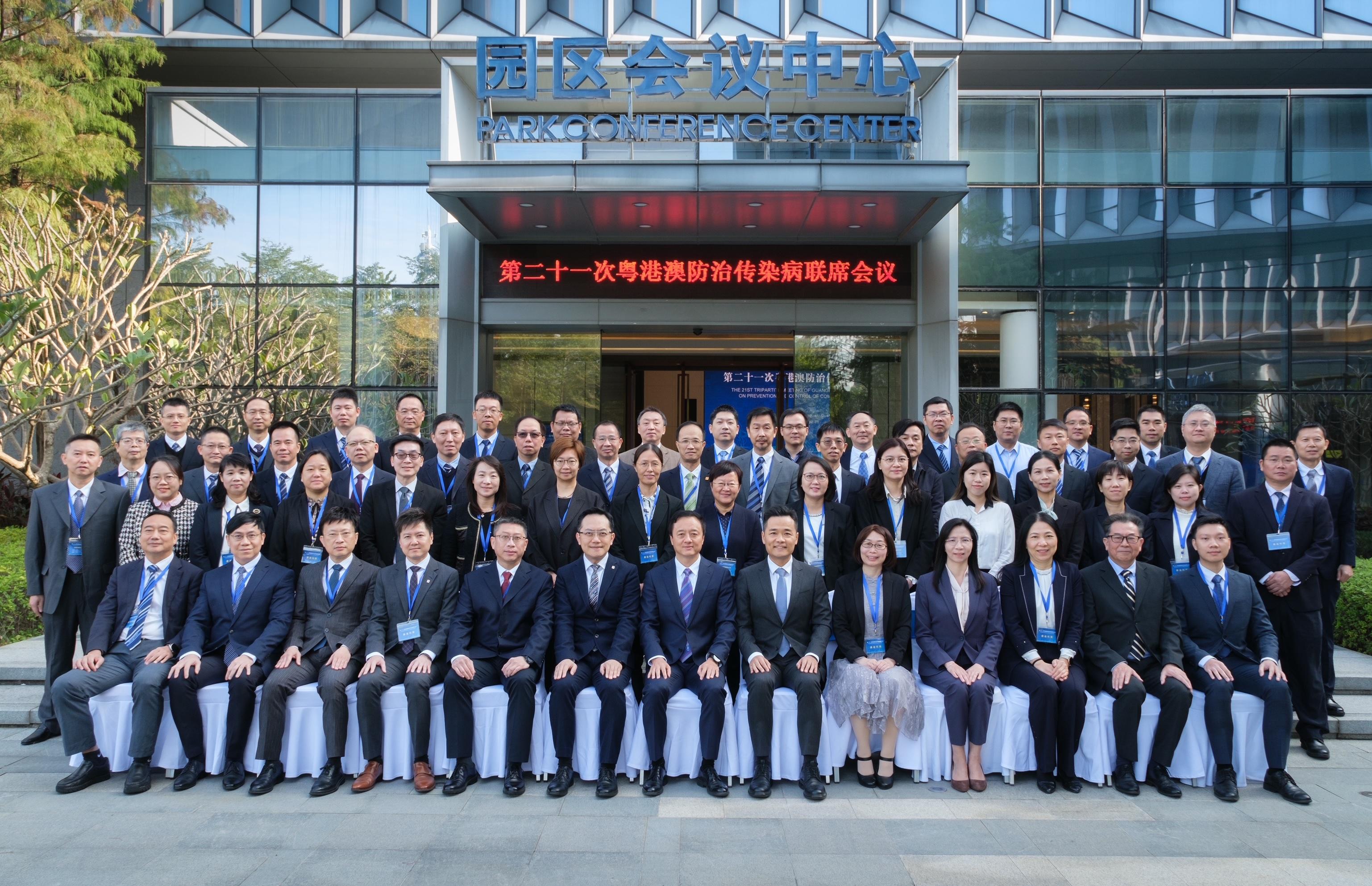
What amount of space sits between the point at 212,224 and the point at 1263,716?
42.6ft

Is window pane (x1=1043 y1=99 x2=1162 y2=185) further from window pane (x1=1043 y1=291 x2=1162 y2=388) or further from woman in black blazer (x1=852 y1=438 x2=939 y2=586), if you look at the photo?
woman in black blazer (x1=852 y1=438 x2=939 y2=586)

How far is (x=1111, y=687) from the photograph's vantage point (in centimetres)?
496

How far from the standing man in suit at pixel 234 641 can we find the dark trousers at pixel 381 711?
64cm

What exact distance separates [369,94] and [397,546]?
28.8ft

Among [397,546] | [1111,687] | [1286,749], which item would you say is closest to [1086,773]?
[1111,687]

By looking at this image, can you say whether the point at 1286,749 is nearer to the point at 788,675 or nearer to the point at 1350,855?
the point at 1350,855

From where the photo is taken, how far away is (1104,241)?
1201cm

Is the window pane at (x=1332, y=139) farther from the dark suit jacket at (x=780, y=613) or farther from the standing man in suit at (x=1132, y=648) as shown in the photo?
the dark suit jacket at (x=780, y=613)

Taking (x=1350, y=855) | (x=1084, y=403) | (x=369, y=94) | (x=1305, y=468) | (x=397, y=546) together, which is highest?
(x=369, y=94)

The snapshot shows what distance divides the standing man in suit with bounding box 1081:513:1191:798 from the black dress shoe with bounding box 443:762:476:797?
11.8 feet

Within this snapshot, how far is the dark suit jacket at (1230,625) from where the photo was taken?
5.17m

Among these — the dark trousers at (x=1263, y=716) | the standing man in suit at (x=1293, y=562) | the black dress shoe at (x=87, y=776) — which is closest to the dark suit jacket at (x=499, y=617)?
the black dress shoe at (x=87, y=776)

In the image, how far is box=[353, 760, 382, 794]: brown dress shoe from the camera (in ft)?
15.7

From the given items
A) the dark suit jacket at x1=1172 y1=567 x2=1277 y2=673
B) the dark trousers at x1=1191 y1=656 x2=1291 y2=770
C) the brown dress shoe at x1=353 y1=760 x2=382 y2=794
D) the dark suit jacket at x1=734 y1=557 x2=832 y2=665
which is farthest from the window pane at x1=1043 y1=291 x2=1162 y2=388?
the brown dress shoe at x1=353 y1=760 x2=382 y2=794
